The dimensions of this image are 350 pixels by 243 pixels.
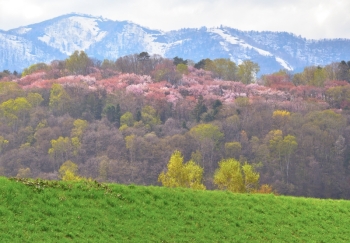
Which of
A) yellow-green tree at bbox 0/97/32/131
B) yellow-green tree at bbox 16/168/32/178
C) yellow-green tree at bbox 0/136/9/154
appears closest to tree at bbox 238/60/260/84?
yellow-green tree at bbox 0/97/32/131

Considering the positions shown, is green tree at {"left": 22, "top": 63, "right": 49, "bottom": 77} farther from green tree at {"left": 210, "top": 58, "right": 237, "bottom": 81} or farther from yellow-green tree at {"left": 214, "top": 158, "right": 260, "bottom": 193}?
yellow-green tree at {"left": 214, "top": 158, "right": 260, "bottom": 193}

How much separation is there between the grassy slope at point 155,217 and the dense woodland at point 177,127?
56.2 meters

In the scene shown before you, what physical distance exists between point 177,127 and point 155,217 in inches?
3441

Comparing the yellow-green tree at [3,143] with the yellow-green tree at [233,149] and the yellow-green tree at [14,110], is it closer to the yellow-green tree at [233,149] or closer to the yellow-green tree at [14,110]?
the yellow-green tree at [14,110]

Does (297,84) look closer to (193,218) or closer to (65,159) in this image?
(65,159)

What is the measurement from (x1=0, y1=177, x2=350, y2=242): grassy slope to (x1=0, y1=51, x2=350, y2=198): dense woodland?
A: 184 ft

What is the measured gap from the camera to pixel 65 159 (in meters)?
95.3

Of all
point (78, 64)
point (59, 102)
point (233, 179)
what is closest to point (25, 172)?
point (59, 102)

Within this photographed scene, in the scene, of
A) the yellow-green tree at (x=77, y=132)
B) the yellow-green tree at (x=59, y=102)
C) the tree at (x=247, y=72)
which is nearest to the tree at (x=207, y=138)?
the yellow-green tree at (x=77, y=132)

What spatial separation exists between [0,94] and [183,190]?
331 feet

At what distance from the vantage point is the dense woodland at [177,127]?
8725 centimetres

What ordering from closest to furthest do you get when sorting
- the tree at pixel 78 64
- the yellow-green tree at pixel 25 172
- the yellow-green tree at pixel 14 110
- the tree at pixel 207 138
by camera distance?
the yellow-green tree at pixel 25 172
the tree at pixel 207 138
the yellow-green tree at pixel 14 110
the tree at pixel 78 64

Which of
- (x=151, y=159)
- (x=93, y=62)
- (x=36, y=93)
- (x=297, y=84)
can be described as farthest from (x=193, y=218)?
(x=93, y=62)

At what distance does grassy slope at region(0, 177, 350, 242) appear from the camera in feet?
51.1
